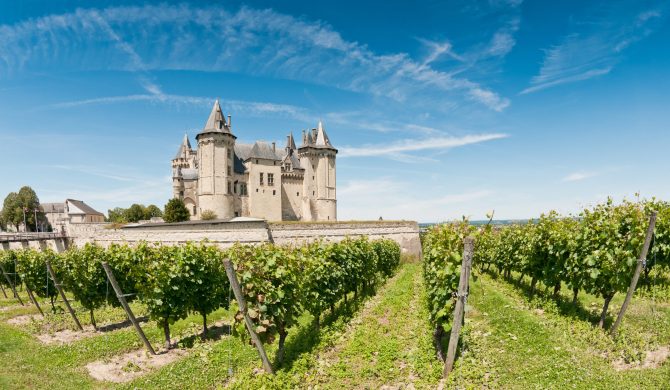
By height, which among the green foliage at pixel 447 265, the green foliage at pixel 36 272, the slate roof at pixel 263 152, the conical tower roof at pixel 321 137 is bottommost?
the green foliage at pixel 36 272

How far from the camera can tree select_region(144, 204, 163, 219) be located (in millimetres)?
64375

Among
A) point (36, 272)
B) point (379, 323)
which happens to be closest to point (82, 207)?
point (36, 272)

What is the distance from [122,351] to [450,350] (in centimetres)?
940

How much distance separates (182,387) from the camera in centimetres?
788

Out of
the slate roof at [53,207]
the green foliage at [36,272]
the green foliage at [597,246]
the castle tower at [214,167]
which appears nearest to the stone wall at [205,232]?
the green foliage at [36,272]

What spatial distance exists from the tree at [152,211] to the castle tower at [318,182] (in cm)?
3012

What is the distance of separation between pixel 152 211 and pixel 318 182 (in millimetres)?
33149

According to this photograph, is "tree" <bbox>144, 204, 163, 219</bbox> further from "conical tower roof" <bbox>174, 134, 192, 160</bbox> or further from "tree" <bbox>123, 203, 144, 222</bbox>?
"conical tower roof" <bbox>174, 134, 192, 160</bbox>

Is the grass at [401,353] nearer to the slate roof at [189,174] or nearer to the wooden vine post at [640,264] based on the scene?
the wooden vine post at [640,264]

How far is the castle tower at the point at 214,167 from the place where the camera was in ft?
146

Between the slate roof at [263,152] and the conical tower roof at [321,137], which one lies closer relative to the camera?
the slate roof at [263,152]

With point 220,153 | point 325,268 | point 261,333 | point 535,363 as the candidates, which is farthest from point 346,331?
point 220,153

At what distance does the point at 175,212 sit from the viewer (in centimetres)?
4397

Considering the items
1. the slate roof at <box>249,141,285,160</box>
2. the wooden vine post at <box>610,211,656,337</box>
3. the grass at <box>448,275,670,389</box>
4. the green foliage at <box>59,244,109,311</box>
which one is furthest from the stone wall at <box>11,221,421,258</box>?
the slate roof at <box>249,141,285,160</box>
